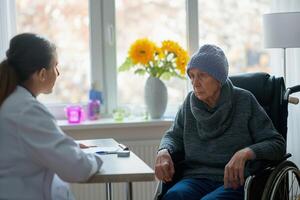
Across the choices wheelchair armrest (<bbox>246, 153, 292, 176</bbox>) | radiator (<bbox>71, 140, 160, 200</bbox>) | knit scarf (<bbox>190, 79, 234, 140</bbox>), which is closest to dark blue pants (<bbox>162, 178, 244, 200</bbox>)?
wheelchair armrest (<bbox>246, 153, 292, 176</bbox>)

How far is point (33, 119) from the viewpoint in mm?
1712

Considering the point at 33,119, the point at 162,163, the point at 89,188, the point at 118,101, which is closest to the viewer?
the point at 33,119

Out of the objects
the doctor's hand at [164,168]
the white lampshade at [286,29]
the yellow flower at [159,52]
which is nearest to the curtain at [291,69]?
the white lampshade at [286,29]

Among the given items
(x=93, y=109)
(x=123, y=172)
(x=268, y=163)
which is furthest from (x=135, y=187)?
(x=123, y=172)

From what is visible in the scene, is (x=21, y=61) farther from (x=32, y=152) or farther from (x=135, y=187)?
(x=135, y=187)

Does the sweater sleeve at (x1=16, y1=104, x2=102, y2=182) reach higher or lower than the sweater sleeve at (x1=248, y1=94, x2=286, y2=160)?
higher

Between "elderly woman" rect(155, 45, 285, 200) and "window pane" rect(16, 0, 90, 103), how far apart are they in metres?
1.26

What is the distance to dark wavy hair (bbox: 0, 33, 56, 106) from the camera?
181 cm

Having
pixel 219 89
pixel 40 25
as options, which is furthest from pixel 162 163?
pixel 40 25

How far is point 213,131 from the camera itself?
2426 mm

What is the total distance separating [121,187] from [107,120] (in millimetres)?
441

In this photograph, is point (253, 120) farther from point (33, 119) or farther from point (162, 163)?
point (33, 119)

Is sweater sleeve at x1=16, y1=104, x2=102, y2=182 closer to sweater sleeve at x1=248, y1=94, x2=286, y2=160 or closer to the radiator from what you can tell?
sweater sleeve at x1=248, y1=94, x2=286, y2=160

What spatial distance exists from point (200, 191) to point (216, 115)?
0.34 metres
